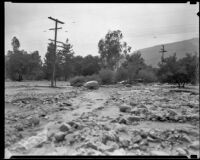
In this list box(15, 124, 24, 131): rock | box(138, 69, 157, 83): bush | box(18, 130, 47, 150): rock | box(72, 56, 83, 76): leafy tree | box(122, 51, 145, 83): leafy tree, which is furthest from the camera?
box(72, 56, 83, 76): leafy tree

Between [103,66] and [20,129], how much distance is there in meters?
21.1

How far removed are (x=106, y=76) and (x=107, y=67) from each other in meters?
2.14

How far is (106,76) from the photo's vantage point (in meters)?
21.2

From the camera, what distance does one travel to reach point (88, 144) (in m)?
2.42

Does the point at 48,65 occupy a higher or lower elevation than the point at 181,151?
higher

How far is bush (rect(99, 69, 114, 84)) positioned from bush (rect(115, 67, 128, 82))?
54.9 inches

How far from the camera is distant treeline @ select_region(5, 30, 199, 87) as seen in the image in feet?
49.8

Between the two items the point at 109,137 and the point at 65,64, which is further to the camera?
the point at 65,64

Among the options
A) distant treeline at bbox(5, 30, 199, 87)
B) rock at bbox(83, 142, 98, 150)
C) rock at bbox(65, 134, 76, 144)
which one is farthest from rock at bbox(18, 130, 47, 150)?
distant treeline at bbox(5, 30, 199, 87)

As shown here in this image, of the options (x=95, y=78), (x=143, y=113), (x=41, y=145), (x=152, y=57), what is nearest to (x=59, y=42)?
(x=95, y=78)

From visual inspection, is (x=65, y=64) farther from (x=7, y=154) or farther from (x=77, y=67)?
(x=7, y=154)

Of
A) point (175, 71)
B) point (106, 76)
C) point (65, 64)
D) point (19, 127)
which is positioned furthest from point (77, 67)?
point (19, 127)

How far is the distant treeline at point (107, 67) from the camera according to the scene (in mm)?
15188

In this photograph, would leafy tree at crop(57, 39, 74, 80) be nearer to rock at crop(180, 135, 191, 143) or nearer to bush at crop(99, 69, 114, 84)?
bush at crop(99, 69, 114, 84)
